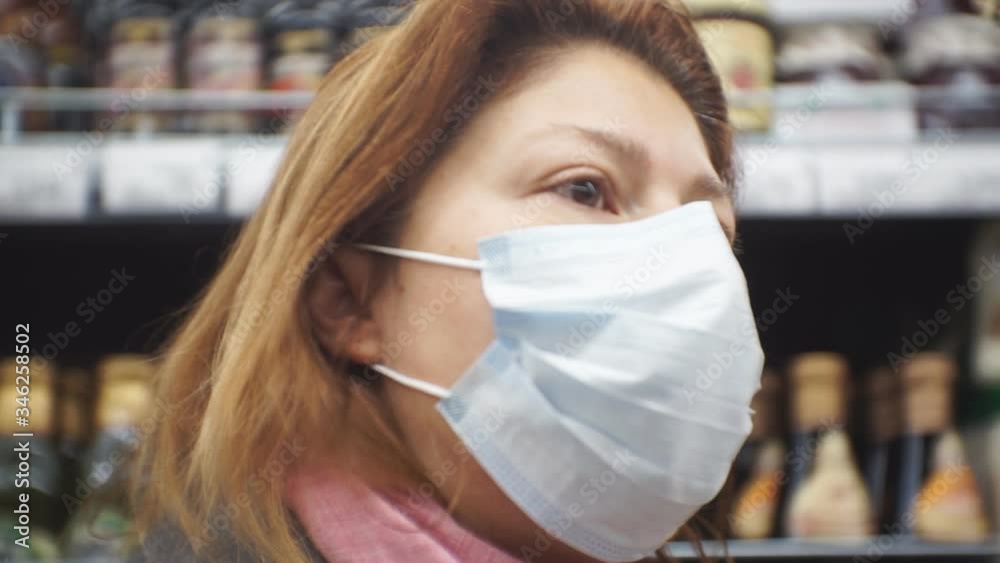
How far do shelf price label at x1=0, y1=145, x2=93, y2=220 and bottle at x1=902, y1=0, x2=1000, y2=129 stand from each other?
116 cm

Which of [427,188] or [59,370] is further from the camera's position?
[59,370]

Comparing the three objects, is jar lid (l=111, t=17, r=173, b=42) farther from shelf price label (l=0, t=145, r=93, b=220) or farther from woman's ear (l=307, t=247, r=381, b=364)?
woman's ear (l=307, t=247, r=381, b=364)

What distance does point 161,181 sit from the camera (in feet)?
5.04

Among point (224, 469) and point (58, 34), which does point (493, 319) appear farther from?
point (58, 34)

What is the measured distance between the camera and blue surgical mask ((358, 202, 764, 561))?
37.5 inches

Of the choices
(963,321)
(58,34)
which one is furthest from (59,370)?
(963,321)

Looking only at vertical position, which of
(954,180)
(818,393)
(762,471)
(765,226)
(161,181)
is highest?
(161,181)

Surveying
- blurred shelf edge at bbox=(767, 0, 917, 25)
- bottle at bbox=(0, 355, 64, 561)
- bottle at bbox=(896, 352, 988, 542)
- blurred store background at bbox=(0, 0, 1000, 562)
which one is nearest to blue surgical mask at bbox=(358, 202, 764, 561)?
blurred store background at bbox=(0, 0, 1000, 562)

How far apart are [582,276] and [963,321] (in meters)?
1.06

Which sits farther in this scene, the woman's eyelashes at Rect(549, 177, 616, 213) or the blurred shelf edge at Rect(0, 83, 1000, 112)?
the blurred shelf edge at Rect(0, 83, 1000, 112)

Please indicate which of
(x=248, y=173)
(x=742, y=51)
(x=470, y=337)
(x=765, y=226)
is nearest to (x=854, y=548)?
(x=765, y=226)

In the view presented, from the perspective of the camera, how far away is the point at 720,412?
979mm

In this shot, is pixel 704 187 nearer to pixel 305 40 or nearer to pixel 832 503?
pixel 832 503

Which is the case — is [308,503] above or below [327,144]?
below
